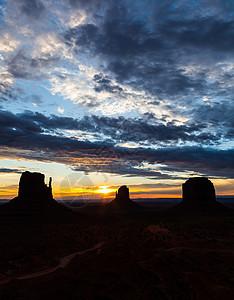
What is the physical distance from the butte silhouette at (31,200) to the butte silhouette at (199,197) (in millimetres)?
49803

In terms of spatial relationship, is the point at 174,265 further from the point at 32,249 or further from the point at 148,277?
the point at 32,249

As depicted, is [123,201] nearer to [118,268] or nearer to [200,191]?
[200,191]

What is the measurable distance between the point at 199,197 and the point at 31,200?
65130 millimetres

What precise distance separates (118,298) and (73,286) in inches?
140

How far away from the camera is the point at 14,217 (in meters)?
52.6

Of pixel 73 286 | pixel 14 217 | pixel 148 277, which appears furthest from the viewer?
pixel 14 217

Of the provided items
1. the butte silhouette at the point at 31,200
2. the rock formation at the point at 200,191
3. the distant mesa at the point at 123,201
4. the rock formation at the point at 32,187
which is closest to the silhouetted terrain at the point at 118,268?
the butte silhouette at the point at 31,200

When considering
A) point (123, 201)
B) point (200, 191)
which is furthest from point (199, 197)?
point (123, 201)

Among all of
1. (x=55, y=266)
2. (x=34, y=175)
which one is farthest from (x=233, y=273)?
(x=34, y=175)

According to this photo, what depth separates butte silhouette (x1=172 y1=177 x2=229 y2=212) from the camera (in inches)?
3056

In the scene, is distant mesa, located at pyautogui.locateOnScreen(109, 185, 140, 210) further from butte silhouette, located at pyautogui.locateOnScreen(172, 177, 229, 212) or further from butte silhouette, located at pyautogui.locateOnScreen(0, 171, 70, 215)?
butte silhouette, located at pyautogui.locateOnScreen(0, 171, 70, 215)

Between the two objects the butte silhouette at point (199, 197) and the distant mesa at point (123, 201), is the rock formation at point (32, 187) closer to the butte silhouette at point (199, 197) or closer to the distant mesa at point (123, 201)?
the butte silhouette at point (199, 197)

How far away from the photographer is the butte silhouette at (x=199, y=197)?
77.6m

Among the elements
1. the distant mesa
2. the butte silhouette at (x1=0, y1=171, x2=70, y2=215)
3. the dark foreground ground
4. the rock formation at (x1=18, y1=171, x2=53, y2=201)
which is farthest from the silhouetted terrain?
the distant mesa
